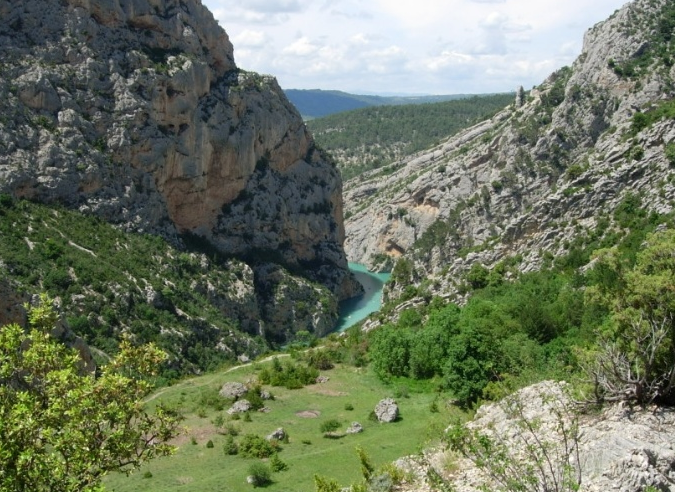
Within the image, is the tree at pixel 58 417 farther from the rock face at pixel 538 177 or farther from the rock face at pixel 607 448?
the rock face at pixel 538 177

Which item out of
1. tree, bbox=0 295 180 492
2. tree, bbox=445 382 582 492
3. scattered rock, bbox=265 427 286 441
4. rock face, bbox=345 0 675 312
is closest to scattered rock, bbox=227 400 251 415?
scattered rock, bbox=265 427 286 441

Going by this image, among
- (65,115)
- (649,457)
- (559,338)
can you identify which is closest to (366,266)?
(65,115)

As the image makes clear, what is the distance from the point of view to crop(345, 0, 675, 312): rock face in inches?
2020

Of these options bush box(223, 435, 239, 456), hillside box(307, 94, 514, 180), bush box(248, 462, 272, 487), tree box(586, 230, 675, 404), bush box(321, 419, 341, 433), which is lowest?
bush box(321, 419, 341, 433)

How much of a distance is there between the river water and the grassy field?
151 feet

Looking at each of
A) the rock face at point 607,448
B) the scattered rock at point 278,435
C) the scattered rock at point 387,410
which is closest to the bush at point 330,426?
the scattered rock at point 278,435

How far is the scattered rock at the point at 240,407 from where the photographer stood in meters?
34.8

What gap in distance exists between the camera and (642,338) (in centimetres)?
1689

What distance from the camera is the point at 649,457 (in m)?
12.8

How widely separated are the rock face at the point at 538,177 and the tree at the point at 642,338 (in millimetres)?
30802

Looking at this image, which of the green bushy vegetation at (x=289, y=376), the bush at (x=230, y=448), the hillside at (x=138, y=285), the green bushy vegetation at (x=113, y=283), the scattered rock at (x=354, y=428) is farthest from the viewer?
the hillside at (x=138, y=285)

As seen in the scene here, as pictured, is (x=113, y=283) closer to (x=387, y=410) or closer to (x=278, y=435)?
(x=278, y=435)

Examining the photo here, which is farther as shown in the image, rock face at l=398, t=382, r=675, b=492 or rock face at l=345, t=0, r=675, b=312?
rock face at l=345, t=0, r=675, b=312

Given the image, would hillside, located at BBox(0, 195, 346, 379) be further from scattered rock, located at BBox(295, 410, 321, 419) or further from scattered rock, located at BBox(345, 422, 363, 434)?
scattered rock, located at BBox(345, 422, 363, 434)
